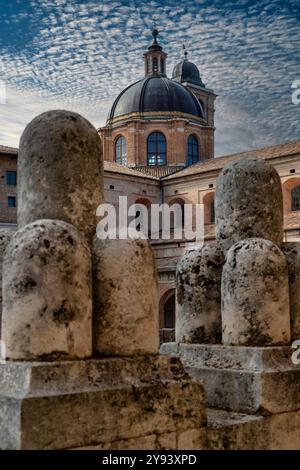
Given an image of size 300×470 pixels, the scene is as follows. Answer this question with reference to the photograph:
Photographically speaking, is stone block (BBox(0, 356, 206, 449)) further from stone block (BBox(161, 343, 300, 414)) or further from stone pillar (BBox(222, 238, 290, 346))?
stone pillar (BBox(222, 238, 290, 346))

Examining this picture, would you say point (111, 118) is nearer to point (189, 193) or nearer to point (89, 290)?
point (189, 193)

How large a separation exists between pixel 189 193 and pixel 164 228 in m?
3.06

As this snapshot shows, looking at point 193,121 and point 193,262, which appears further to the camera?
point 193,121

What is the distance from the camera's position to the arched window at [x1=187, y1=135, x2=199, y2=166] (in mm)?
45469

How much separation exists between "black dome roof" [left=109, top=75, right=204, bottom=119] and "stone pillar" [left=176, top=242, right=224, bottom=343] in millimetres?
42548

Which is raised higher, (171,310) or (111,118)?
(111,118)

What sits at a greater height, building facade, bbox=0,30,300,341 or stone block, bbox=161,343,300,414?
building facade, bbox=0,30,300,341

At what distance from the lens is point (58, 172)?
10.2 ft

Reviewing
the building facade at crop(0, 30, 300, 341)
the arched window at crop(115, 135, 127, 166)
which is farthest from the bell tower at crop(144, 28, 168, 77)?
the arched window at crop(115, 135, 127, 166)

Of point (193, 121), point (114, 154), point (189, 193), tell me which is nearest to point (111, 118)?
point (114, 154)

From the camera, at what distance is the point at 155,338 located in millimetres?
→ 3125

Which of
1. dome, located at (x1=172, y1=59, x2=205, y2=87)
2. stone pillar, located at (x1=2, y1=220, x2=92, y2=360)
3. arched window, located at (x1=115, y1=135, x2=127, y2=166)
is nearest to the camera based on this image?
stone pillar, located at (x1=2, y1=220, x2=92, y2=360)

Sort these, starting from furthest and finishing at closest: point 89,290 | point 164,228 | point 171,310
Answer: point 164,228
point 171,310
point 89,290
